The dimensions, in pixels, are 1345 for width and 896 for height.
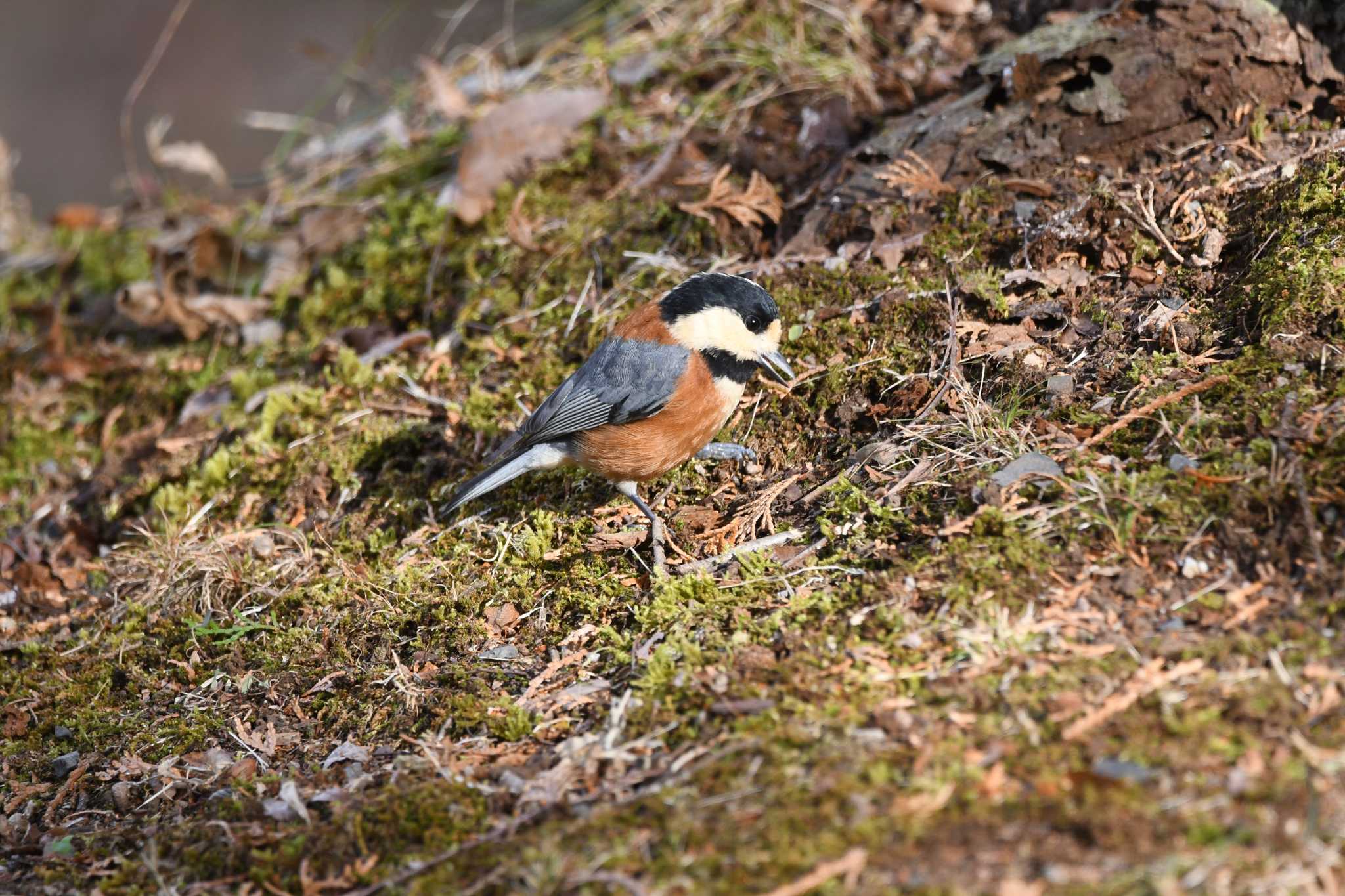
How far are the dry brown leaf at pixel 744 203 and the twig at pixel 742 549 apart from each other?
190 cm

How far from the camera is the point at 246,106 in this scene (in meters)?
14.3

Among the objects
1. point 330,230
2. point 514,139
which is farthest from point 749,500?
point 330,230

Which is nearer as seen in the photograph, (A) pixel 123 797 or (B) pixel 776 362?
(A) pixel 123 797

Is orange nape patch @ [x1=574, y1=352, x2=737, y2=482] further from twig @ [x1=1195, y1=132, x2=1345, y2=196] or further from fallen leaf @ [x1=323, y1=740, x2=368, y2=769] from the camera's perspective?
twig @ [x1=1195, y1=132, x2=1345, y2=196]

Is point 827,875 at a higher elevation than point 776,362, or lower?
lower

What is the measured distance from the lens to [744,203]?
502 centimetres

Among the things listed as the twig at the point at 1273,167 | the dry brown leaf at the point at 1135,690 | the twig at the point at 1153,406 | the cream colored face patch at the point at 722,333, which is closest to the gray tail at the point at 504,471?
the cream colored face patch at the point at 722,333

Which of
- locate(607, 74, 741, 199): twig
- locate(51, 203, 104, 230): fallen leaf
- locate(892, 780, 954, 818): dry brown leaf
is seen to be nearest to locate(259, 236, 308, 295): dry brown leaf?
locate(607, 74, 741, 199): twig

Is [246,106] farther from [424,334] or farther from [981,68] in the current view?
[981,68]

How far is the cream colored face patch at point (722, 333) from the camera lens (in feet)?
13.3

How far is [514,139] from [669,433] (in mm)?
2677

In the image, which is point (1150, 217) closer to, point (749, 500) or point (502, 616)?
point (749, 500)

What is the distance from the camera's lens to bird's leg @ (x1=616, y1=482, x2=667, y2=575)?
3.76 metres

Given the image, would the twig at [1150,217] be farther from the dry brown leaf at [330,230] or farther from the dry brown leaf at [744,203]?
the dry brown leaf at [330,230]
